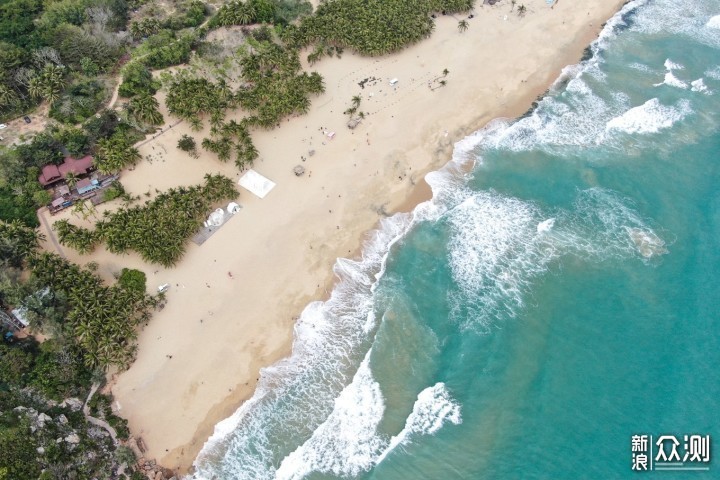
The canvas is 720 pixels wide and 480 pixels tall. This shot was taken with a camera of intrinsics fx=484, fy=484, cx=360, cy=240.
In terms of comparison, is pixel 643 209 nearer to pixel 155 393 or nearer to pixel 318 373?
pixel 318 373

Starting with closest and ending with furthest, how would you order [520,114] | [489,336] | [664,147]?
[489,336] < [664,147] < [520,114]

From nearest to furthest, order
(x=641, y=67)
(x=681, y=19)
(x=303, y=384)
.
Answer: (x=303, y=384) < (x=641, y=67) < (x=681, y=19)

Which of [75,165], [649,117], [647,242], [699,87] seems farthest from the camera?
[699,87]

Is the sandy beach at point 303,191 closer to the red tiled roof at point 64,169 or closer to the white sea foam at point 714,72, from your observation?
the red tiled roof at point 64,169

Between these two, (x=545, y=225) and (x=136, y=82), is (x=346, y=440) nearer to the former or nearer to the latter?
(x=545, y=225)

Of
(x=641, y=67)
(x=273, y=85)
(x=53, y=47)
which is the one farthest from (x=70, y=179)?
(x=641, y=67)

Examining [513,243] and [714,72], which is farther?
[714,72]

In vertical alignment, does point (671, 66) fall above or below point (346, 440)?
above

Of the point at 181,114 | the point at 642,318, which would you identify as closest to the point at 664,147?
the point at 642,318
